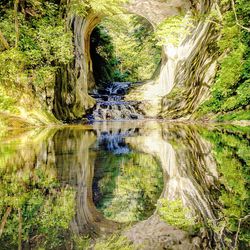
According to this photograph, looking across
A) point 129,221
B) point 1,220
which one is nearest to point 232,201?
point 129,221

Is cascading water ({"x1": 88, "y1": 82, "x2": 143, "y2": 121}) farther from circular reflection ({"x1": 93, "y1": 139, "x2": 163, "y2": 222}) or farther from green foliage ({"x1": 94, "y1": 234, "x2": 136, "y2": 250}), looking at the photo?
green foliage ({"x1": 94, "y1": 234, "x2": 136, "y2": 250})

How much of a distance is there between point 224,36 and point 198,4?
6203mm

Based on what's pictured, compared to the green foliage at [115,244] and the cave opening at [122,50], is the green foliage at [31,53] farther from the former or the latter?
the cave opening at [122,50]

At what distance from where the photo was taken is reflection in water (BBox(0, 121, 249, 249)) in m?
2.28

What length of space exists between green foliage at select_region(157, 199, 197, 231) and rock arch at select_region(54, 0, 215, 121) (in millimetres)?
13459

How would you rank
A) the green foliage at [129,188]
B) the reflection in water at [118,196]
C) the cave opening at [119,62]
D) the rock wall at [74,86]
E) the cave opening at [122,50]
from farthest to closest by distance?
the cave opening at [122,50] → the cave opening at [119,62] → the rock wall at [74,86] → the green foliage at [129,188] → the reflection in water at [118,196]

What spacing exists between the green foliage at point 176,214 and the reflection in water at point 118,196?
4 cm

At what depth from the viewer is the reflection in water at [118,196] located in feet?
7.47

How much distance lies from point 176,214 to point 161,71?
79.2ft

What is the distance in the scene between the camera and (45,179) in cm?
405

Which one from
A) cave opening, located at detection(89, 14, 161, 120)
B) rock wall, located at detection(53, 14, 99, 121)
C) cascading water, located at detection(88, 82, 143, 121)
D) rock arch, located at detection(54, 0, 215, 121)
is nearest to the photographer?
rock wall, located at detection(53, 14, 99, 121)

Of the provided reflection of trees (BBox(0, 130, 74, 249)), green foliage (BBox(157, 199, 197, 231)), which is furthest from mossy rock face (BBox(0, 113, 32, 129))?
green foliage (BBox(157, 199, 197, 231))

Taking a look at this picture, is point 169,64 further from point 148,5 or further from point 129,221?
point 129,221

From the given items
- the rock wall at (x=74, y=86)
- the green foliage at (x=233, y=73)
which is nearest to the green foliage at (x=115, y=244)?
the green foliage at (x=233, y=73)
